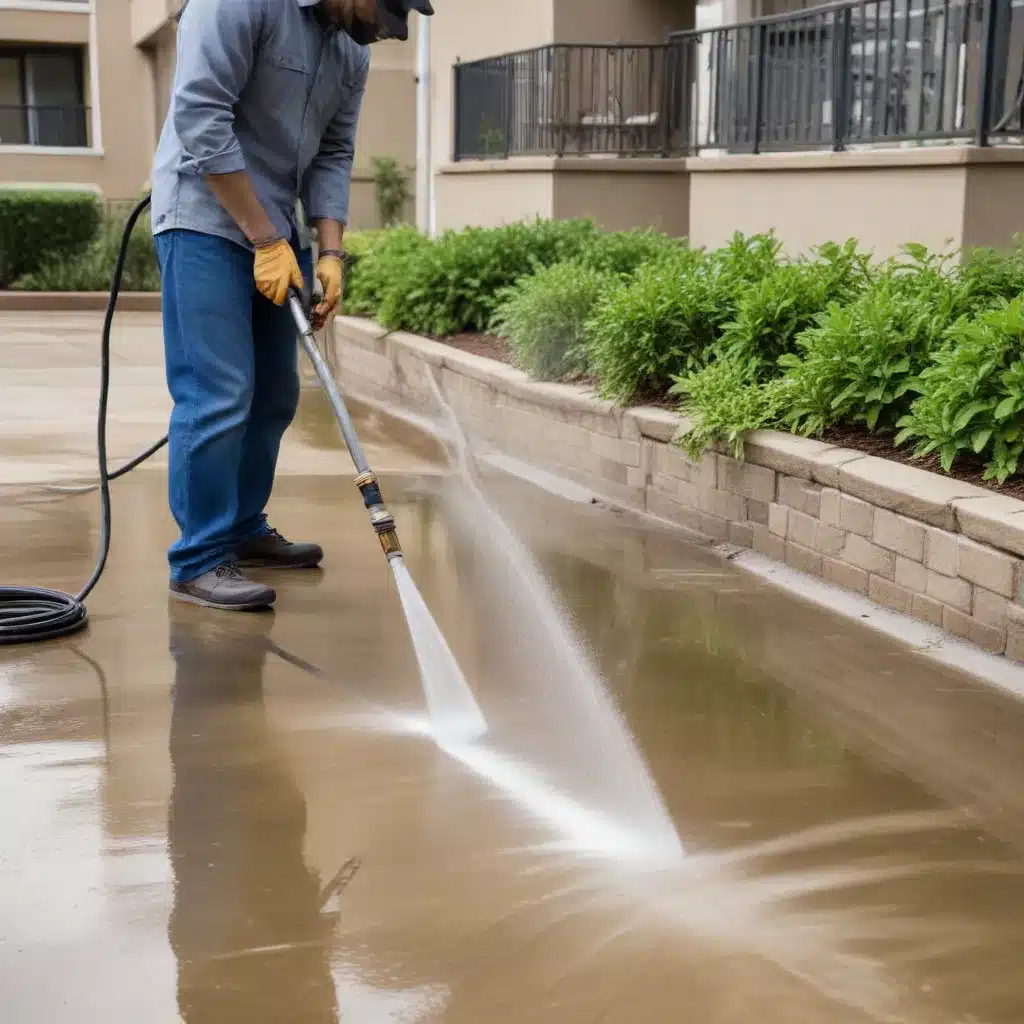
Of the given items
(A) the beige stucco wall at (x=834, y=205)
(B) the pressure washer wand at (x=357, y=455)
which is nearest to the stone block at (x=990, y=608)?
(B) the pressure washer wand at (x=357, y=455)

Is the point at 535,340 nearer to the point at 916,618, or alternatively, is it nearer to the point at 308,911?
the point at 916,618

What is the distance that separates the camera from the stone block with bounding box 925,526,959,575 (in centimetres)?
437

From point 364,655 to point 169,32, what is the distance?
977 inches

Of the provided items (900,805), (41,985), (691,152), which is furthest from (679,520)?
(691,152)

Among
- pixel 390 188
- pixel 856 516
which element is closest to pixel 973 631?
pixel 856 516

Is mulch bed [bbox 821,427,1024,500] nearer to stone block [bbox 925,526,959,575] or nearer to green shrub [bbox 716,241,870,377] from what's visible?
stone block [bbox 925,526,959,575]

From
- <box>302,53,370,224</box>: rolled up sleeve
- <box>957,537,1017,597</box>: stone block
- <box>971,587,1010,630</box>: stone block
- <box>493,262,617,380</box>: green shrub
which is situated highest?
<box>302,53,370,224</box>: rolled up sleeve

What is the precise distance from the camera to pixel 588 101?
1347 cm

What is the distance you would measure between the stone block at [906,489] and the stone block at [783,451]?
0.23 m

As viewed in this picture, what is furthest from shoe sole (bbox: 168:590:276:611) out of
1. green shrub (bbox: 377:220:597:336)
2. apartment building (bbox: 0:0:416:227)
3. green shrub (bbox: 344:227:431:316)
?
apartment building (bbox: 0:0:416:227)

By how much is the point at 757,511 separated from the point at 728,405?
45 cm

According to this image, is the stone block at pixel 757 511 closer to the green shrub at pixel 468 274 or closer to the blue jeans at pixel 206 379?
the blue jeans at pixel 206 379

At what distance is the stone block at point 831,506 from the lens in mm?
4945

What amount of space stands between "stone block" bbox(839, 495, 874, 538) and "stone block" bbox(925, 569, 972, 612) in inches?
13.5
